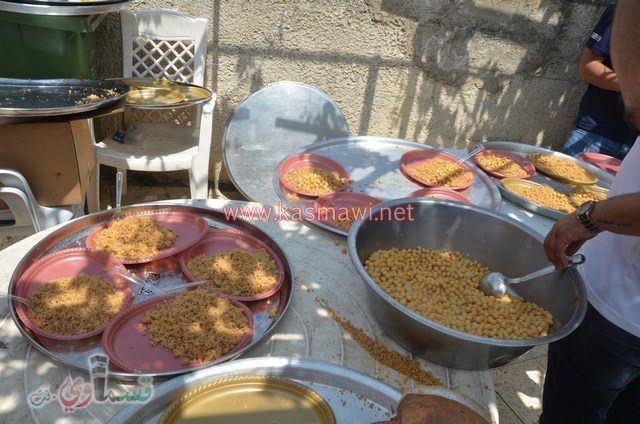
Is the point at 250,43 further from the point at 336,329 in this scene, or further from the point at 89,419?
the point at 89,419

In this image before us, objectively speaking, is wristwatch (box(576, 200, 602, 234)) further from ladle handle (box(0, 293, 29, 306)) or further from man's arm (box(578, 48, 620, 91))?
man's arm (box(578, 48, 620, 91))

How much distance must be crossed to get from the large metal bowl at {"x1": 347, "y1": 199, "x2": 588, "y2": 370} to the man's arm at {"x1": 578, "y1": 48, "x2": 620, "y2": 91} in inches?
85.3

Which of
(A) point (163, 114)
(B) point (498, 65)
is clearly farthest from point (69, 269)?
(B) point (498, 65)

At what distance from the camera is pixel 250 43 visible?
374 centimetres

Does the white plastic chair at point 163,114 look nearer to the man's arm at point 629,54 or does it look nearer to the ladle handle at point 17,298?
the ladle handle at point 17,298

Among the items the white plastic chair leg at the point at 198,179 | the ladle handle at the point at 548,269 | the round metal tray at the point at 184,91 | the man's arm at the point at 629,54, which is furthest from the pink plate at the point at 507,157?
the white plastic chair leg at the point at 198,179

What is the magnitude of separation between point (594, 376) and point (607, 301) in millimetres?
319

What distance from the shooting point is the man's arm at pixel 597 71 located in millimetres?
3195

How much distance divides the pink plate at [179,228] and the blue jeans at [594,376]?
1506 millimetres

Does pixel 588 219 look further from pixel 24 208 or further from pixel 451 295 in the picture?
pixel 24 208

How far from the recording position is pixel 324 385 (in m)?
1.23

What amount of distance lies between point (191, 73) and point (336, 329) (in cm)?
284

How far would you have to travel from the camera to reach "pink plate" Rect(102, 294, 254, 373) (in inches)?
48.8

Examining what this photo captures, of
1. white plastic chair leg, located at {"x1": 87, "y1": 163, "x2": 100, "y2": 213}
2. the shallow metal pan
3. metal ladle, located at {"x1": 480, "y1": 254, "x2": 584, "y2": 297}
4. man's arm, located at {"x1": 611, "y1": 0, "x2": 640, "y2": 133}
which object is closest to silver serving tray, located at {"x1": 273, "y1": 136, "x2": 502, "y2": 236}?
metal ladle, located at {"x1": 480, "y1": 254, "x2": 584, "y2": 297}
